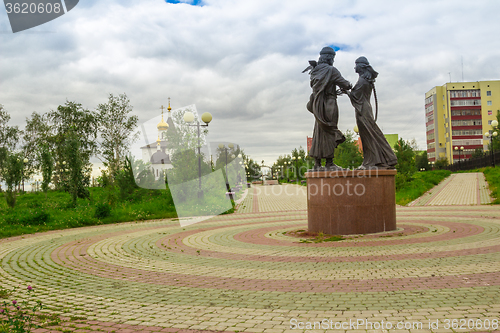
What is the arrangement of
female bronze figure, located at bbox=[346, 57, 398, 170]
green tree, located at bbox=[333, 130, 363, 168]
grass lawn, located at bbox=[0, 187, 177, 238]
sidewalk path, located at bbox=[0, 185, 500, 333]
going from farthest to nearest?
green tree, located at bbox=[333, 130, 363, 168] < grass lawn, located at bbox=[0, 187, 177, 238] < female bronze figure, located at bbox=[346, 57, 398, 170] < sidewalk path, located at bbox=[0, 185, 500, 333]

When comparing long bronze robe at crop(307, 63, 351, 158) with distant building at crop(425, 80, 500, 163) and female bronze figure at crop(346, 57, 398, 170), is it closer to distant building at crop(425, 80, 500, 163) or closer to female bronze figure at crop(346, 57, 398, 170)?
female bronze figure at crop(346, 57, 398, 170)

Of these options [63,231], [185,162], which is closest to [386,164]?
[63,231]

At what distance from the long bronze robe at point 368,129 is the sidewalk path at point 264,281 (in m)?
1.79

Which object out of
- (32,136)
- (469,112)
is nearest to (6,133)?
(32,136)

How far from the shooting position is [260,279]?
4.88 meters

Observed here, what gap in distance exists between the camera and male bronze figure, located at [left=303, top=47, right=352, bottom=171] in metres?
8.43

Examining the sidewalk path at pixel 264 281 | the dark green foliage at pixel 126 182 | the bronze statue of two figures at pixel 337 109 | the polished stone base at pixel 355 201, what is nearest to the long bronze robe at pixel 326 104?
the bronze statue of two figures at pixel 337 109

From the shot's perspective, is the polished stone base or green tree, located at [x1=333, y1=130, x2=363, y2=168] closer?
the polished stone base

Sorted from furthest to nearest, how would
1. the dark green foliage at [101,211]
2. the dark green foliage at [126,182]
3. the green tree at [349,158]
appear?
the green tree at [349,158], the dark green foliage at [126,182], the dark green foliage at [101,211]

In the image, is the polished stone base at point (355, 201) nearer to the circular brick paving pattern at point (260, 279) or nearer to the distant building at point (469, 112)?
the circular brick paving pattern at point (260, 279)

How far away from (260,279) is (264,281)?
0.12 meters

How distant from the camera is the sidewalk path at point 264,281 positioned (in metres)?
Answer: 3.36

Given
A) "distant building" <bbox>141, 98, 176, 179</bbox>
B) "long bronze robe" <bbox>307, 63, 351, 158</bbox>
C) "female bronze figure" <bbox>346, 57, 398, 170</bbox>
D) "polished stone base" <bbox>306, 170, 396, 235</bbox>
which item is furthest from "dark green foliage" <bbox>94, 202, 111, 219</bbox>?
"female bronze figure" <bbox>346, 57, 398, 170</bbox>

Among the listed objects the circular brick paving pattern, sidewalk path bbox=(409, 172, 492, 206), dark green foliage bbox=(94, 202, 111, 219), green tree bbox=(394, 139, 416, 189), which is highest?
green tree bbox=(394, 139, 416, 189)
